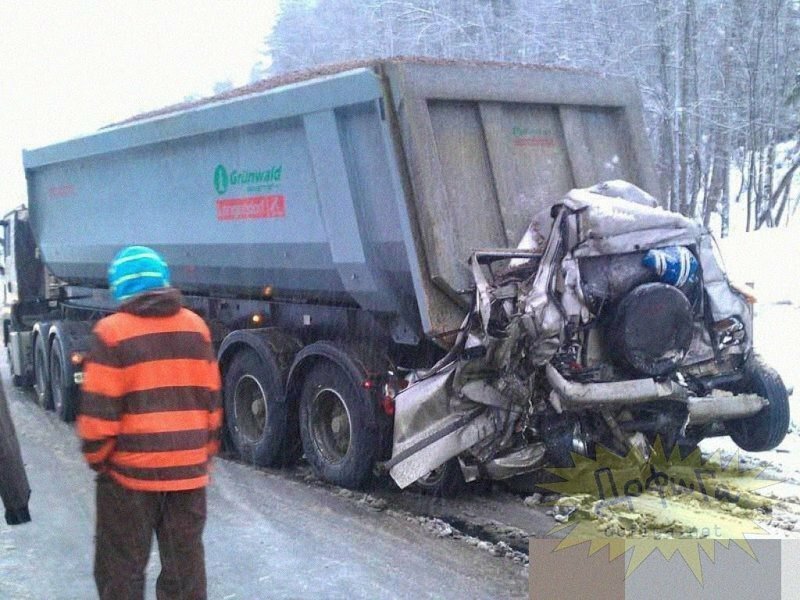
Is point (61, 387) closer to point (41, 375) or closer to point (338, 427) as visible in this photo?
point (41, 375)

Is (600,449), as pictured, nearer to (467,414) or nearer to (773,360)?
(467,414)

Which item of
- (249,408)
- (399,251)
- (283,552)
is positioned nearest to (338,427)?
(249,408)

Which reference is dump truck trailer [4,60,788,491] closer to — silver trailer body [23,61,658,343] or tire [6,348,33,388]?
silver trailer body [23,61,658,343]

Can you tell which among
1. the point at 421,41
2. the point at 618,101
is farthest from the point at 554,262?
the point at 421,41

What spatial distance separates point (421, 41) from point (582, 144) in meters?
20.0

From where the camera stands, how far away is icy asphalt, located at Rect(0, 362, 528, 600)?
5363 mm

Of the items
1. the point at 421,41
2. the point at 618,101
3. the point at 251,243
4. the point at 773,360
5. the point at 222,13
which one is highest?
the point at 222,13

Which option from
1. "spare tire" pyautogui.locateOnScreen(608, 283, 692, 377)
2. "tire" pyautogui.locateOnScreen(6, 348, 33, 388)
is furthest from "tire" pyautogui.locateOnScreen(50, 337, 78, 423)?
"spare tire" pyautogui.locateOnScreen(608, 283, 692, 377)

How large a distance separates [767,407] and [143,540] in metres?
4.64

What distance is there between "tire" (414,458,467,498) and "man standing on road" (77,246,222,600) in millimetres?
2977

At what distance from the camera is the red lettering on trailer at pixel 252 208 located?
7.99 m

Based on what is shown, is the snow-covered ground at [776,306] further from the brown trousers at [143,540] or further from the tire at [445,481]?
the brown trousers at [143,540]

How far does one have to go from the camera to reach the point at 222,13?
3978 cm

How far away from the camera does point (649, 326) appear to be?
6051mm
